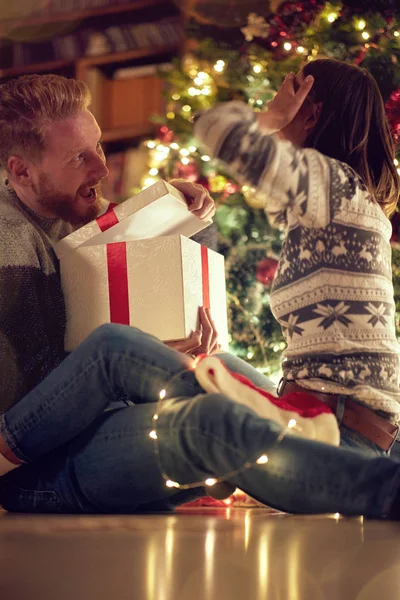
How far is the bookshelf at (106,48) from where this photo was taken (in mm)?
3426

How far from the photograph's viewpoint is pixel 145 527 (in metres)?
1.06

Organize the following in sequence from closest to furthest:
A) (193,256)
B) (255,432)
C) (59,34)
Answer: (255,432) < (193,256) < (59,34)

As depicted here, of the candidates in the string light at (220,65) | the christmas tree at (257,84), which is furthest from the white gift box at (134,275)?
the string light at (220,65)

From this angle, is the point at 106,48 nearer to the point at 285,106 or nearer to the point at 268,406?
the point at 285,106

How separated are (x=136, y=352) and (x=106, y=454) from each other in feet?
0.52

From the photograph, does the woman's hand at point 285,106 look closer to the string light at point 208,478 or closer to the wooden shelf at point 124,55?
the string light at point 208,478

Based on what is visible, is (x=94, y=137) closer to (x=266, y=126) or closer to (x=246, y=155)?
(x=266, y=126)

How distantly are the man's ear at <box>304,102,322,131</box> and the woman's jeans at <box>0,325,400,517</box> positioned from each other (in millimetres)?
421

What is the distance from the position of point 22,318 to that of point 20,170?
409mm

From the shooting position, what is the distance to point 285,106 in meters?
1.22

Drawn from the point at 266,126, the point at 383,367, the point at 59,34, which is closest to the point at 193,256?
the point at 266,126

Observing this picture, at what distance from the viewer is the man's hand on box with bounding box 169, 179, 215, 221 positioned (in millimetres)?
1542

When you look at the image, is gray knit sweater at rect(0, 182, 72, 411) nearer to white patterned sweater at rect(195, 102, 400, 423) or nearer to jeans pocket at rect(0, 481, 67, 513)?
jeans pocket at rect(0, 481, 67, 513)

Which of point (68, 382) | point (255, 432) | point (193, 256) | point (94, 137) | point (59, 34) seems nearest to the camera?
point (255, 432)
